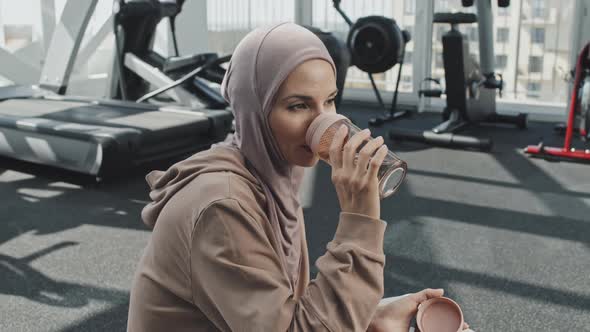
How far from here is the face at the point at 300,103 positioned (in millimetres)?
775

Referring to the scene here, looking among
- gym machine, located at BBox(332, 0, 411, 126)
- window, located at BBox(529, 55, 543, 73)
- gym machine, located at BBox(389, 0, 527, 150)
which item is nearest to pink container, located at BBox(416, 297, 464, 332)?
gym machine, located at BBox(389, 0, 527, 150)

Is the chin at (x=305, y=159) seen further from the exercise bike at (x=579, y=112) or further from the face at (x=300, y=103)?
the exercise bike at (x=579, y=112)

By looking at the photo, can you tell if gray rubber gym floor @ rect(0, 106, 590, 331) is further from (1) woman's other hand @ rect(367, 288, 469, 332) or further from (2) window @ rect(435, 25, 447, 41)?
(2) window @ rect(435, 25, 447, 41)

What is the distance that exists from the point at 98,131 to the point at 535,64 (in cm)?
402

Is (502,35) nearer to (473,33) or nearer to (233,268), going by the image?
(473,33)

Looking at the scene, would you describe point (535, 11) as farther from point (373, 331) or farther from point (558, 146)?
point (373, 331)

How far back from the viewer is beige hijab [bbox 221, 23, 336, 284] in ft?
2.54

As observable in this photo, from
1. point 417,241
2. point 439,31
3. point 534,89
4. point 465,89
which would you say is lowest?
point 417,241

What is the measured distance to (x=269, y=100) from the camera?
78 cm

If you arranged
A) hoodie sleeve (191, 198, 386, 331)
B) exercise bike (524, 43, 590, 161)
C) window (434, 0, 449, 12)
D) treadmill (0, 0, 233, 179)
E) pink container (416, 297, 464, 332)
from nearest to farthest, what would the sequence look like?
hoodie sleeve (191, 198, 386, 331), pink container (416, 297, 464, 332), treadmill (0, 0, 233, 179), exercise bike (524, 43, 590, 161), window (434, 0, 449, 12)

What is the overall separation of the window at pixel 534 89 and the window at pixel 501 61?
294 mm

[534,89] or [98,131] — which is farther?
[534,89]

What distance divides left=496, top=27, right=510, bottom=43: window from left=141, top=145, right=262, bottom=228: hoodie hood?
5381 mm

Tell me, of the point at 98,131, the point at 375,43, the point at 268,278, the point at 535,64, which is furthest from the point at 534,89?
the point at 268,278
